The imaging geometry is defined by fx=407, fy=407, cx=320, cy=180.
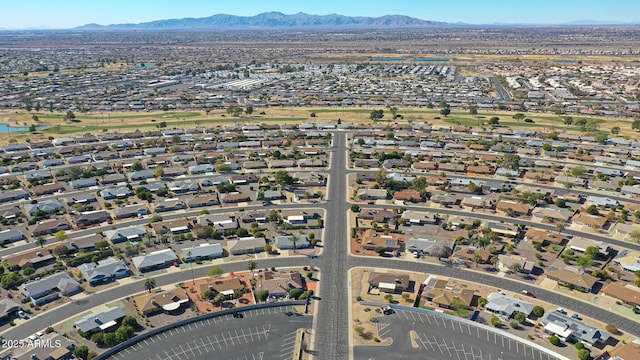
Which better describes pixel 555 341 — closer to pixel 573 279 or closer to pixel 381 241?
pixel 573 279

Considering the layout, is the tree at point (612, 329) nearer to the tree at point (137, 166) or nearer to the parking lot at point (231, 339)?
the parking lot at point (231, 339)

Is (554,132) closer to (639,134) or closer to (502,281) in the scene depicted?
(639,134)

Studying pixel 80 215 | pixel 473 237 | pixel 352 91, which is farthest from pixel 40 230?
pixel 352 91

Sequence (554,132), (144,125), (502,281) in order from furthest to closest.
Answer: (144,125), (554,132), (502,281)

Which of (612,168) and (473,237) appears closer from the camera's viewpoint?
(473,237)

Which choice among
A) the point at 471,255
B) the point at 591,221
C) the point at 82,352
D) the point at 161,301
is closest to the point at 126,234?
the point at 161,301

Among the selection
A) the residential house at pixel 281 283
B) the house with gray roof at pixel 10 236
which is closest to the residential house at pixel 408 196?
the residential house at pixel 281 283
